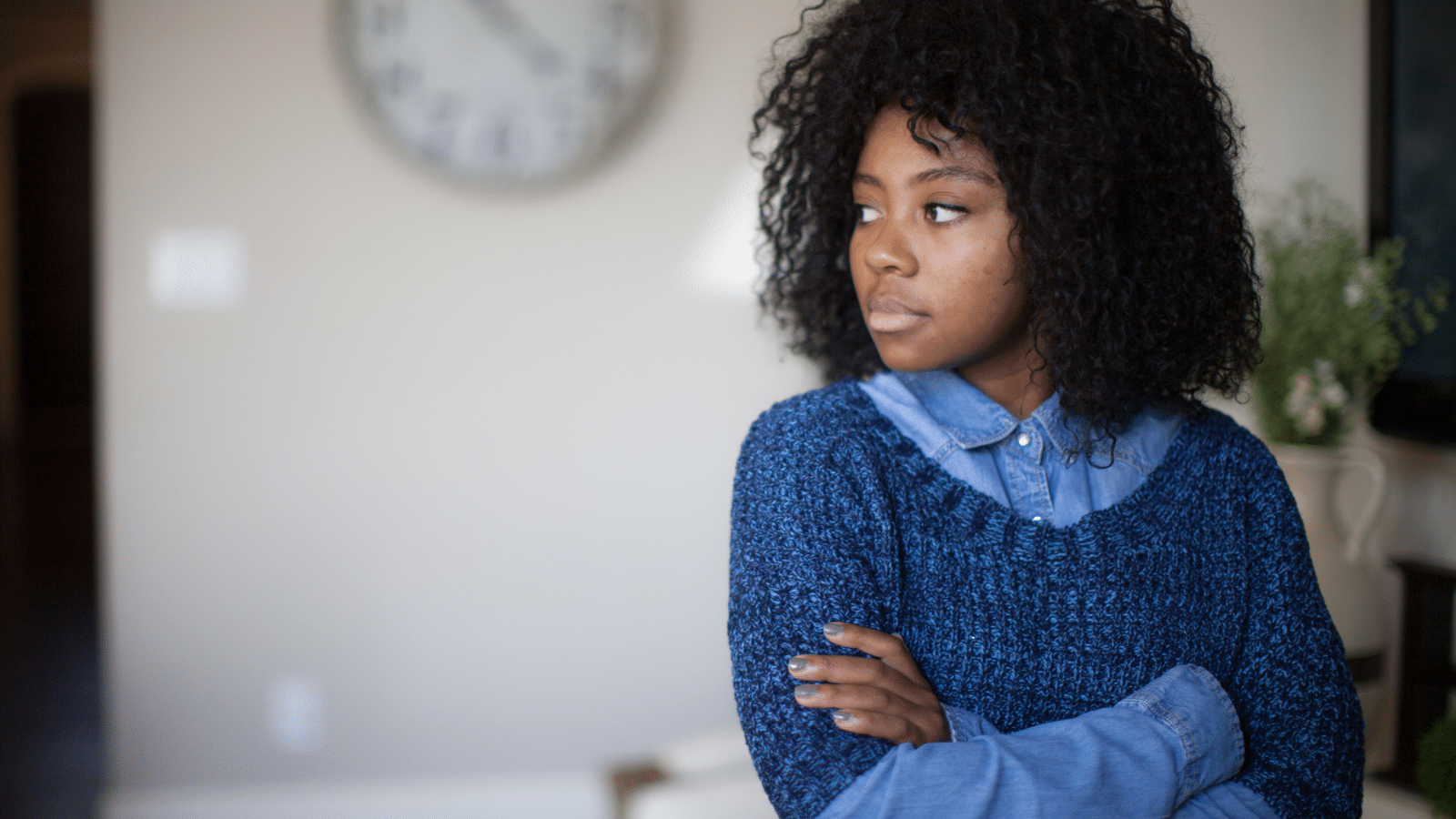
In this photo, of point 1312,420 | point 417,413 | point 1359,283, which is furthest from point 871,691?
point 417,413

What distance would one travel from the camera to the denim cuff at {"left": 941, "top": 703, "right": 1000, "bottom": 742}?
35.4 inches

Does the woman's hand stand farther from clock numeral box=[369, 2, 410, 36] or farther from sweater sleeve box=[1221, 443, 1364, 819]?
clock numeral box=[369, 2, 410, 36]

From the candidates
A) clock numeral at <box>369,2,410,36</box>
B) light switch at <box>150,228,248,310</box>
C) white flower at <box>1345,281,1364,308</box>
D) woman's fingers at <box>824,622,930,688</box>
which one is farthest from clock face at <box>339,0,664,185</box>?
woman's fingers at <box>824,622,930,688</box>

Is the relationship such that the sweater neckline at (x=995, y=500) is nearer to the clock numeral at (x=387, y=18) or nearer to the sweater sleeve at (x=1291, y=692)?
the sweater sleeve at (x=1291, y=692)

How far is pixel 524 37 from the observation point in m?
2.32

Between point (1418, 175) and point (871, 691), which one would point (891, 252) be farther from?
point (1418, 175)

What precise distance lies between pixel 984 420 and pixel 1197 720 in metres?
0.33

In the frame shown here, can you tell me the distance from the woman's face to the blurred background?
5.02 ft

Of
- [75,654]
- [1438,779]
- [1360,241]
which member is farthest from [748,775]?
[75,654]

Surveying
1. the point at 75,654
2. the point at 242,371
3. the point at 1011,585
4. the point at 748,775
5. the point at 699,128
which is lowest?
the point at 75,654

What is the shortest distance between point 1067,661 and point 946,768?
18cm

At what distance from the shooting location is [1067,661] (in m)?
0.95

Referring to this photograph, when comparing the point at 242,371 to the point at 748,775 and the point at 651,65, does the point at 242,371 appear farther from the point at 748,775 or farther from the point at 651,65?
the point at 748,775

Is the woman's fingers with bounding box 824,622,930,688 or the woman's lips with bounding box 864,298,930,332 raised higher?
the woman's lips with bounding box 864,298,930,332
